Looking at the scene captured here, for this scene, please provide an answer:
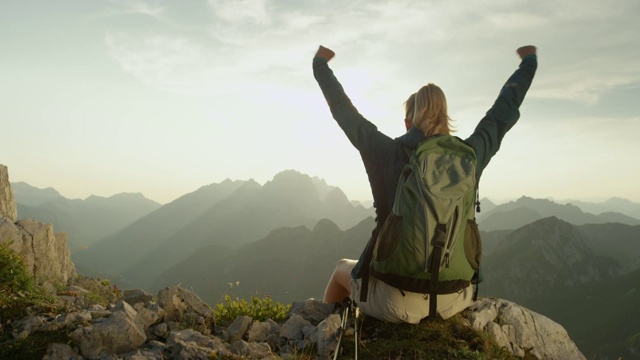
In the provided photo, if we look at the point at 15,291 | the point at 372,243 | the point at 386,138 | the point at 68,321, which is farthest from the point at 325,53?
the point at 15,291

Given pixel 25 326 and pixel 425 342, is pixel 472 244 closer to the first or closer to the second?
pixel 425 342

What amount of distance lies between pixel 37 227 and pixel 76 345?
5.97m

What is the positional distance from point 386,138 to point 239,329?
334cm

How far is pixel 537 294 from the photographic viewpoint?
535 feet

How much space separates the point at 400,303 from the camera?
470cm

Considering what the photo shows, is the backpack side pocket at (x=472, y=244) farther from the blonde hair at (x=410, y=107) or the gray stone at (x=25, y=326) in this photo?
the gray stone at (x=25, y=326)

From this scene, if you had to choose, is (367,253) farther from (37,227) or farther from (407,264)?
(37,227)

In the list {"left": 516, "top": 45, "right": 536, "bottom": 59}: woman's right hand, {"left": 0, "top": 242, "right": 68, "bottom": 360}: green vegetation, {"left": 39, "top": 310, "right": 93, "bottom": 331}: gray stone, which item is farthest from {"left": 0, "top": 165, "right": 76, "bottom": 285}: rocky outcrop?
{"left": 516, "top": 45, "right": 536, "bottom": 59}: woman's right hand

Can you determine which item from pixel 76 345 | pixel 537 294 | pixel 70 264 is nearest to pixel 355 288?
pixel 76 345

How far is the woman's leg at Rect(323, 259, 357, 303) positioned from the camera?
19.0 feet

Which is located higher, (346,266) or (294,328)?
(346,266)

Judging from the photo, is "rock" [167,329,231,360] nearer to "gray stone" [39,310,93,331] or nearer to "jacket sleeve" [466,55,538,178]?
"gray stone" [39,310,93,331]

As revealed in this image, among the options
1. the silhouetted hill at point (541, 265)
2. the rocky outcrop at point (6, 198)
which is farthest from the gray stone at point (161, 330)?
the silhouetted hill at point (541, 265)

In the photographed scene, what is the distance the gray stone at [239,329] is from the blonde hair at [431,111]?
11.8 feet
